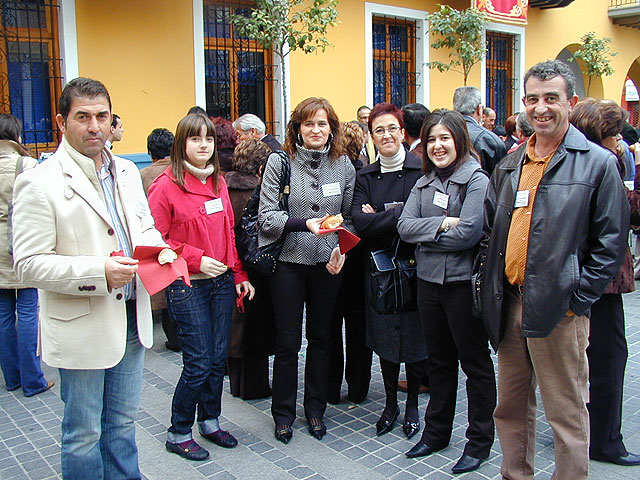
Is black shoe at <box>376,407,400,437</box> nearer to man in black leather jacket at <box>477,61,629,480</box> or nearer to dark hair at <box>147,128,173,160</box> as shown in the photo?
man in black leather jacket at <box>477,61,629,480</box>

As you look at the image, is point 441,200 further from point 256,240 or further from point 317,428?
point 317,428

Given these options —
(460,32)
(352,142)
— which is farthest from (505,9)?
(352,142)

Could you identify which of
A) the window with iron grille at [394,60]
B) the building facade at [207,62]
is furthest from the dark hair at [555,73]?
the window with iron grille at [394,60]

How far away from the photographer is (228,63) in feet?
30.9

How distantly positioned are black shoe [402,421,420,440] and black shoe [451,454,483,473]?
18.3 inches

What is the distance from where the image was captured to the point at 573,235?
9.16ft

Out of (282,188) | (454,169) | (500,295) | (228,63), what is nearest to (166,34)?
(228,63)

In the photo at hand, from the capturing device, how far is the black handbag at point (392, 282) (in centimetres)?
390

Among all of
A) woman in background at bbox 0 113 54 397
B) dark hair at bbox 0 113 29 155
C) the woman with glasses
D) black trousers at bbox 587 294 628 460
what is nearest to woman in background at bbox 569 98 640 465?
black trousers at bbox 587 294 628 460

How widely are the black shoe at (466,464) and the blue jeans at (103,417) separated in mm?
1664

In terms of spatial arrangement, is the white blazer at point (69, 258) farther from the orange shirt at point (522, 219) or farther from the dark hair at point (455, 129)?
the dark hair at point (455, 129)

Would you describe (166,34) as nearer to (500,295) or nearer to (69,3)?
(69,3)

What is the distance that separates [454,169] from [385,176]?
0.52 meters

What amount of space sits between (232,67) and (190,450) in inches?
265
